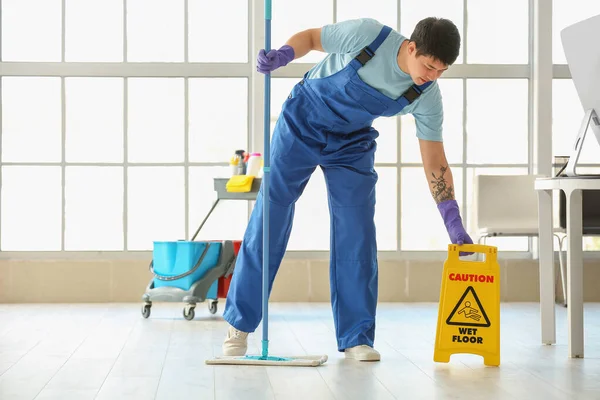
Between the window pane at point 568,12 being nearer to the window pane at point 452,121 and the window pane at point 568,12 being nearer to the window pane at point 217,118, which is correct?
the window pane at point 452,121

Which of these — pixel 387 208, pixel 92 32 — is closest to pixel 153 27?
pixel 92 32

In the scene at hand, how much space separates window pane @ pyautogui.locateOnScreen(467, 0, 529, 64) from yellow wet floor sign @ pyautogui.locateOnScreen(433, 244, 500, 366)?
2.64 metres

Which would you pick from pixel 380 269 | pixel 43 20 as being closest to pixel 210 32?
pixel 43 20

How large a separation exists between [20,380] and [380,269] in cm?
294

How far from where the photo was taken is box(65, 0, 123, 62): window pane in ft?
17.1

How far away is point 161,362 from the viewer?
290cm

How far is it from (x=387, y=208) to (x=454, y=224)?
231cm

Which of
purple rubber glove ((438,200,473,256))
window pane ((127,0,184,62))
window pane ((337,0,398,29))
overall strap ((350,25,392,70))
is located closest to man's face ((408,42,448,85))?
overall strap ((350,25,392,70))

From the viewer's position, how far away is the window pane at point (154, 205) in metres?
5.22

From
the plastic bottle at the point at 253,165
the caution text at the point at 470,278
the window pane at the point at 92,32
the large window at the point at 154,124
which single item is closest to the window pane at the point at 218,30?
the large window at the point at 154,124

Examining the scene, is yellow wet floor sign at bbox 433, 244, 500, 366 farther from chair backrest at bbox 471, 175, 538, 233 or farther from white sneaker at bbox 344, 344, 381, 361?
chair backrest at bbox 471, 175, 538, 233

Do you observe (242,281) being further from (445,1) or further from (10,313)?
(445,1)

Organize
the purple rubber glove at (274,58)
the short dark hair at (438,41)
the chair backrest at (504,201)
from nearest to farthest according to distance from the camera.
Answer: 1. the short dark hair at (438,41)
2. the purple rubber glove at (274,58)
3. the chair backrest at (504,201)

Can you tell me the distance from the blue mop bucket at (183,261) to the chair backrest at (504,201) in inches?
59.0
